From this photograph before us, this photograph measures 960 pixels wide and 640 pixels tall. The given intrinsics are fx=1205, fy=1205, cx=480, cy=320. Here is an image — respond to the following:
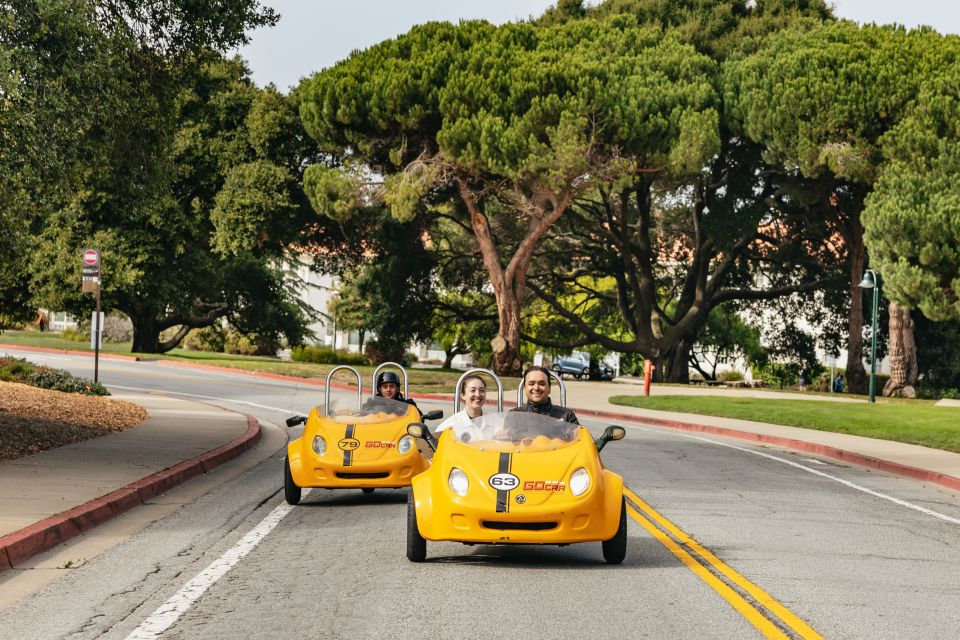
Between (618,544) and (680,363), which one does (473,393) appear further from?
(680,363)

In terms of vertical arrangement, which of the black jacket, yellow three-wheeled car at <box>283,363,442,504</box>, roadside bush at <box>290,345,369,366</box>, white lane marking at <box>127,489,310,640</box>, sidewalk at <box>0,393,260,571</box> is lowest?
white lane marking at <box>127,489,310,640</box>

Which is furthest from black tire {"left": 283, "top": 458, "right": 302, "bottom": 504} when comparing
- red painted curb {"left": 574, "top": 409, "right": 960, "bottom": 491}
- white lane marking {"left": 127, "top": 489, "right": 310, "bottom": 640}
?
red painted curb {"left": 574, "top": 409, "right": 960, "bottom": 491}

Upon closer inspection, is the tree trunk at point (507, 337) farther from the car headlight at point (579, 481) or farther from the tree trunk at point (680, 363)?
the car headlight at point (579, 481)

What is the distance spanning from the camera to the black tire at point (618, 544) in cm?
852

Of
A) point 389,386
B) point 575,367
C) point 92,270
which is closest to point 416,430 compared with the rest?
point 389,386

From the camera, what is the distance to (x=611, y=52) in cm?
4425

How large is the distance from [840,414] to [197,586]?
2600cm

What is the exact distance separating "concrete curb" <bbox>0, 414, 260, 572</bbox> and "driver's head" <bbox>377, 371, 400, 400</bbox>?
8.56 feet

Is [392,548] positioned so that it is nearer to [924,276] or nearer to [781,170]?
[924,276]

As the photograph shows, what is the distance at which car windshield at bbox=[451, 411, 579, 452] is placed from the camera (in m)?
8.75

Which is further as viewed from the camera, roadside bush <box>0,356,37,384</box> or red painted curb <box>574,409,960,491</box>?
roadside bush <box>0,356,37,384</box>

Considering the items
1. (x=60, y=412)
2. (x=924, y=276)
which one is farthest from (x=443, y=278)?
(x=60, y=412)

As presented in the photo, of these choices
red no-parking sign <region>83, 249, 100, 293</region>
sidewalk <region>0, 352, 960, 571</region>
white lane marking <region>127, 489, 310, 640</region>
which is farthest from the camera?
red no-parking sign <region>83, 249, 100, 293</region>

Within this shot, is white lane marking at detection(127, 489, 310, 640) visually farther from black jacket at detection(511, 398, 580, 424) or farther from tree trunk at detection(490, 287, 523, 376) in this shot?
tree trunk at detection(490, 287, 523, 376)
